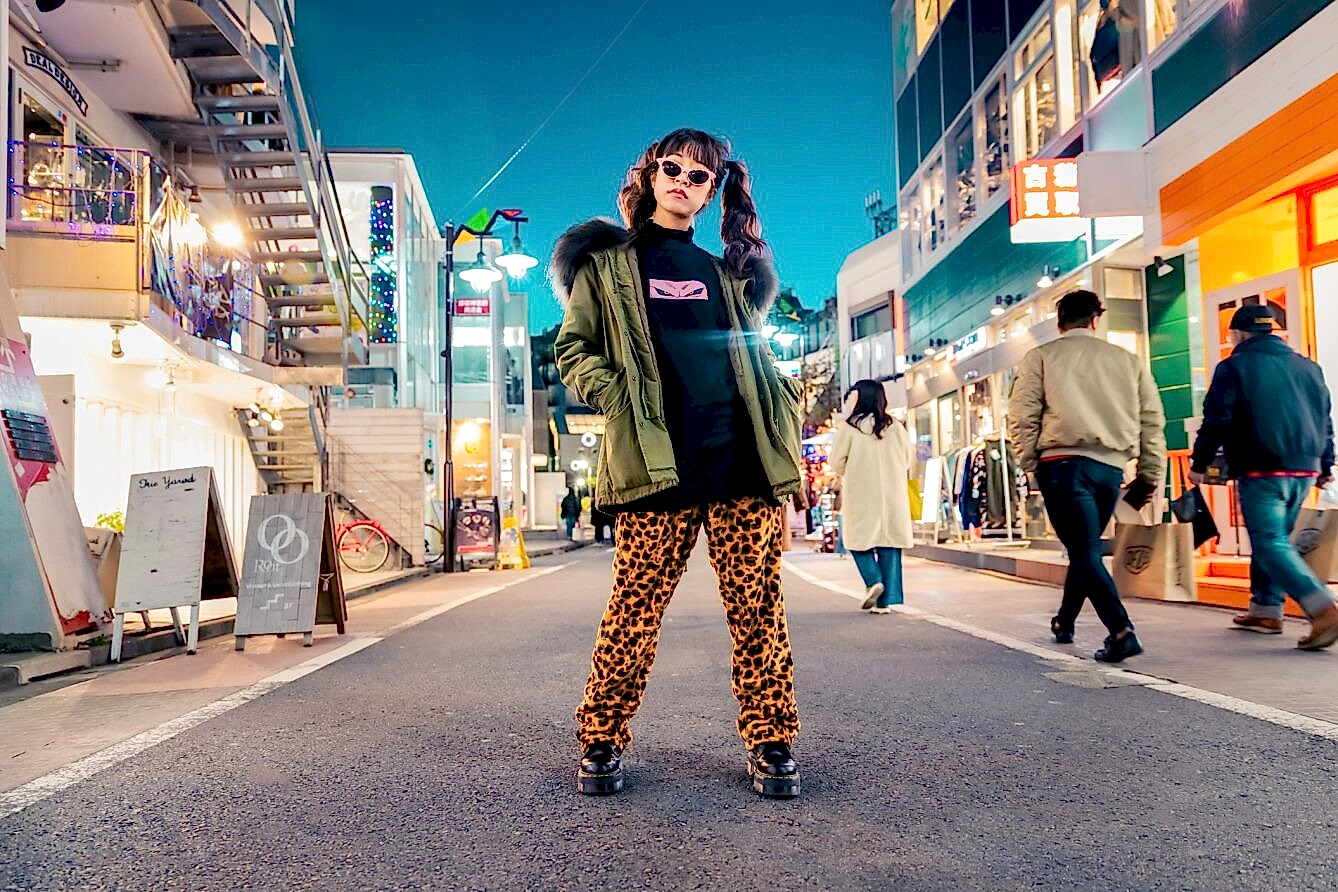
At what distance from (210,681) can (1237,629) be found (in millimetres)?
6081

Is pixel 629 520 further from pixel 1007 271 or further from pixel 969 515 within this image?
pixel 1007 271

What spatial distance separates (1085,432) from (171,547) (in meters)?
5.79

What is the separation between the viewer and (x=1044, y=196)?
611 inches

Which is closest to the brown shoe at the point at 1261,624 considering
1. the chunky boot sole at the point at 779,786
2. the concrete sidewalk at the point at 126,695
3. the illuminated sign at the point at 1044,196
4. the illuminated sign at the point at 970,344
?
the chunky boot sole at the point at 779,786

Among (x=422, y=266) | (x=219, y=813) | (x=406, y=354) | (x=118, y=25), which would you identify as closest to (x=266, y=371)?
(x=118, y=25)

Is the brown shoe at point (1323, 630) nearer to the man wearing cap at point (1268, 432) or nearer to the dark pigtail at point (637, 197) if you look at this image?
the man wearing cap at point (1268, 432)

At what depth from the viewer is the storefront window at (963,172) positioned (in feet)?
76.2

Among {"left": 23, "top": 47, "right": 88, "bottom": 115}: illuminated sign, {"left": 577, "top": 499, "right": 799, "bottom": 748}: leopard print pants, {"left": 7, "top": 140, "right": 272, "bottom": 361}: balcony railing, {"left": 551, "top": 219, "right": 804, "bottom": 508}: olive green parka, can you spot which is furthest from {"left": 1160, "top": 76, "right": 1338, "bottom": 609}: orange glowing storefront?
{"left": 23, "top": 47, "right": 88, "bottom": 115}: illuminated sign

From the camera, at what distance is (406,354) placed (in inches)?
1344

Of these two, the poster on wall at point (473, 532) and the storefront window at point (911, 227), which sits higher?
the storefront window at point (911, 227)

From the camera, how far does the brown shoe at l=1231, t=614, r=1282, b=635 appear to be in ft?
21.9

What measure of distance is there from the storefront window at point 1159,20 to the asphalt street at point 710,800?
1059 cm

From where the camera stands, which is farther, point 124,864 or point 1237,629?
point 1237,629

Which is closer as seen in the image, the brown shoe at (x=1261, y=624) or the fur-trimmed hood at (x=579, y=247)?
the fur-trimmed hood at (x=579, y=247)
